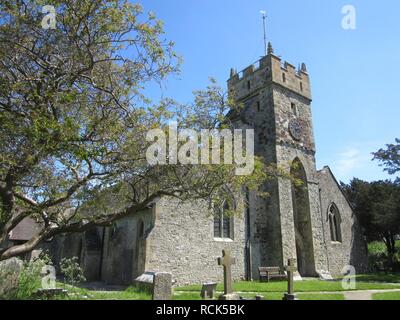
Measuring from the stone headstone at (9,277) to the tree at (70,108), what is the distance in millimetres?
1899

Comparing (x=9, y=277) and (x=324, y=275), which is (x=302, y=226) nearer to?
(x=324, y=275)

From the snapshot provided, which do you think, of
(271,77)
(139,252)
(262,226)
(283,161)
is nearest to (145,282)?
(139,252)

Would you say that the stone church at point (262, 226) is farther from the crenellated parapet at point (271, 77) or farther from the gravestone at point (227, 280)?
the gravestone at point (227, 280)

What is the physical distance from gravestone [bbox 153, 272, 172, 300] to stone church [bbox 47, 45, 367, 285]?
24.6ft

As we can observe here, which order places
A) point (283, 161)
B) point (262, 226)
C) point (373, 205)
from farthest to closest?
point (373, 205)
point (283, 161)
point (262, 226)

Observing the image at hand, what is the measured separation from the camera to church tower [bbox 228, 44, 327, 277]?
2198 centimetres

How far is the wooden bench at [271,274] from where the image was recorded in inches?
757

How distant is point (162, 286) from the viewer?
951 centimetres

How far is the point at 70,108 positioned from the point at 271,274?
1530 centimetres

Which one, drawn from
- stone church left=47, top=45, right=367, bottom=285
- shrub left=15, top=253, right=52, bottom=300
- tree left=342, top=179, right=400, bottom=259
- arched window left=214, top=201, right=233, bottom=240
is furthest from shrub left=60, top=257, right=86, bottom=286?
tree left=342, top=179, right=400, bottom=259

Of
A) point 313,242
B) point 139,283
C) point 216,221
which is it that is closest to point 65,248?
point 216,221

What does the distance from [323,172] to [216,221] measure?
11.8 metres
